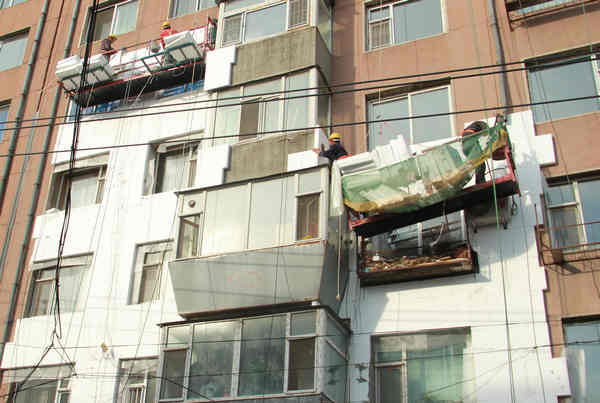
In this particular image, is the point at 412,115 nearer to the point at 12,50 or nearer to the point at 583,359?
the point at 583,359

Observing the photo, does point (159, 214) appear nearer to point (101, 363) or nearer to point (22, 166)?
point (101, 363)

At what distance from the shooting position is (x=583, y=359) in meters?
13.9

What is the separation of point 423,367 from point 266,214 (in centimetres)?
512

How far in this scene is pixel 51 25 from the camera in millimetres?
27359

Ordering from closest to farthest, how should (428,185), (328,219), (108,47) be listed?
(428,185)
(328,219)
(108,47)

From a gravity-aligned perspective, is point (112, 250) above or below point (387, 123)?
below

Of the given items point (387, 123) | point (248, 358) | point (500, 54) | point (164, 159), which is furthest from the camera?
point (164, 159)

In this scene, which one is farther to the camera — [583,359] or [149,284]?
[149,284]

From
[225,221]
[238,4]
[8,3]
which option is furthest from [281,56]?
[8,3]

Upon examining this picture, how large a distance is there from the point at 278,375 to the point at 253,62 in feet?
30.7

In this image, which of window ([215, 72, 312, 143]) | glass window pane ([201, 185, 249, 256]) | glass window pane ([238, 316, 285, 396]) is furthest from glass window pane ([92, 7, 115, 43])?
glass window pane ([238, 316, 285, 396])

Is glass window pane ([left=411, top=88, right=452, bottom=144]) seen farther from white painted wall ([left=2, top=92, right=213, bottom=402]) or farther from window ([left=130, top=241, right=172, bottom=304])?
window ([left=130, top=241, right=172, bottom=304])

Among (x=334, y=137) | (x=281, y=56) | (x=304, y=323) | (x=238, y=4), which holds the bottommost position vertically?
(x=304, y=323)

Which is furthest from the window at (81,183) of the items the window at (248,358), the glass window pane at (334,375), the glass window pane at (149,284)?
the glass window pane at (334,375)
